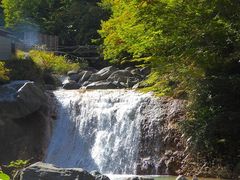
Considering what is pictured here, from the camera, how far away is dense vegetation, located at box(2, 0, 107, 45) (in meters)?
37.4

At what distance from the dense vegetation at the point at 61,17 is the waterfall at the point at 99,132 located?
1570 cm

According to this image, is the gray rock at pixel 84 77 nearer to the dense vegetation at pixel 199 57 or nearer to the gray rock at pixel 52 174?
the dense vegetation at pixel 199 57

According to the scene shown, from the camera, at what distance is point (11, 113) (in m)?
20.2

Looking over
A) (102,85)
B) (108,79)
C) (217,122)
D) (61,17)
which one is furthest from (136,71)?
(61,17)

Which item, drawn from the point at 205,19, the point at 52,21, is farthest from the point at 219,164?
the point at 52,21

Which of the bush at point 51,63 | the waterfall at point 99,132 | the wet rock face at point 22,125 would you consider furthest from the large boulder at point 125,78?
the wet rock face at point 22,125

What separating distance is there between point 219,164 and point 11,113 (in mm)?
8092

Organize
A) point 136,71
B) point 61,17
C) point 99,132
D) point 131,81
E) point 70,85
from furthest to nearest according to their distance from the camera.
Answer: point 61,17 < point 136,71 < point 70,85 < point 131,81 < point 99,132

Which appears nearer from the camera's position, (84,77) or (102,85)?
(102,85)

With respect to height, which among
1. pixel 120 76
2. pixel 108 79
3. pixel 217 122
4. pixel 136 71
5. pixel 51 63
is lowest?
pixel 217 122

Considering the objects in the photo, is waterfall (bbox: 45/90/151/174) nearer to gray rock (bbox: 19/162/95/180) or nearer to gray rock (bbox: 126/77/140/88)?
gray rock (bbox: 126/77/140/88)

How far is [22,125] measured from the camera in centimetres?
2061

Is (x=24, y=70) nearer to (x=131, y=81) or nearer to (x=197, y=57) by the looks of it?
(x=131, y=81)

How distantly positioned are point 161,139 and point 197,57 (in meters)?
3.89
